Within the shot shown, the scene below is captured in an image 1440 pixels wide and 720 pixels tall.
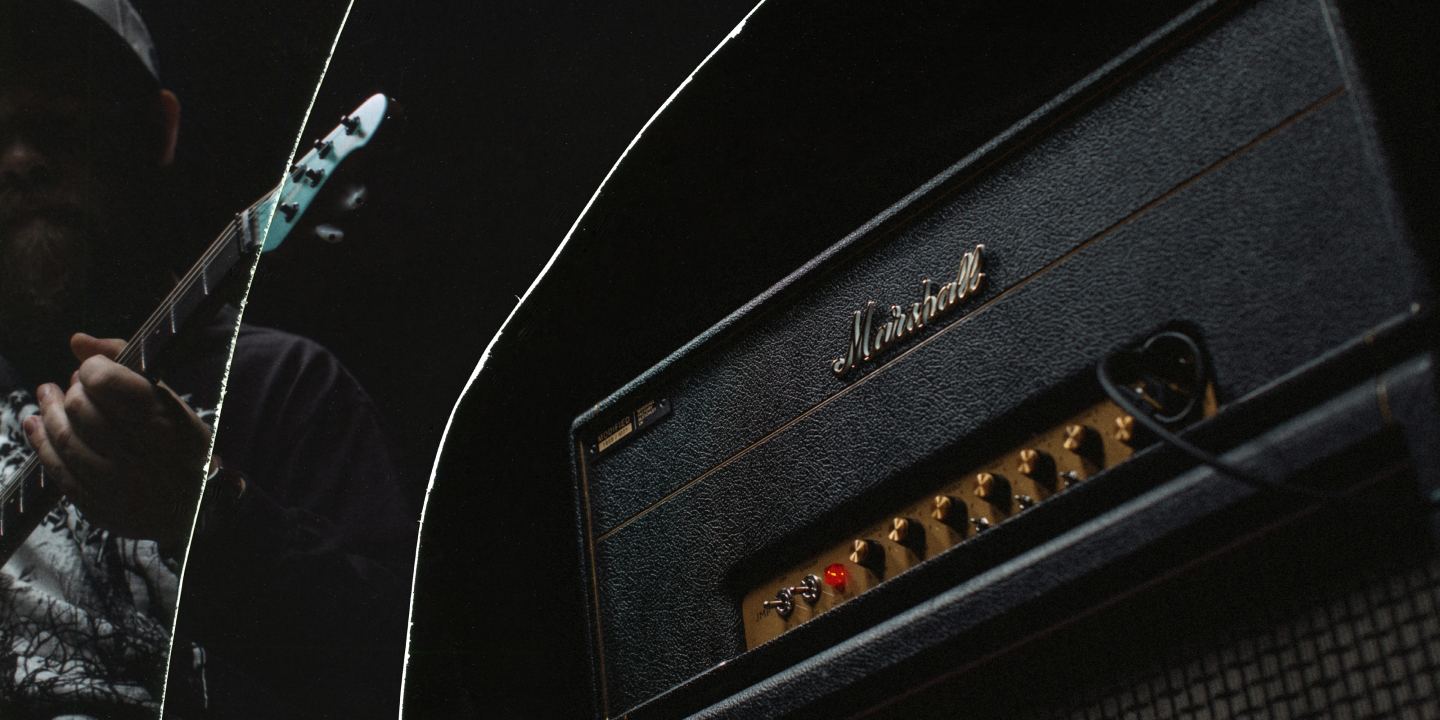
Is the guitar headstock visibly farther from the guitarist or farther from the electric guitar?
the electric guitar

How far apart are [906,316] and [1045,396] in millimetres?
118

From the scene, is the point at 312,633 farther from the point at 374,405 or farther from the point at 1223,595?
the point at 1223,595

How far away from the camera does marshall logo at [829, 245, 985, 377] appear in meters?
0.59

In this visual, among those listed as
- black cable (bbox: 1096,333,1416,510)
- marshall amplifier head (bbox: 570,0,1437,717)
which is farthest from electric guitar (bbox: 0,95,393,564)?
black cable (bbox: 1096,333,1416,510)

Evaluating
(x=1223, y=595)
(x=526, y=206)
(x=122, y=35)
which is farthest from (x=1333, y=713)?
(x=122, y=35)

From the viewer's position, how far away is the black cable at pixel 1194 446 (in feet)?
1.31

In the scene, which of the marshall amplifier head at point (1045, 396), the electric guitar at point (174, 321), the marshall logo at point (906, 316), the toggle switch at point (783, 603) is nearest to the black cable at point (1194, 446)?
the marshall amplifier head at point (1045, 396)

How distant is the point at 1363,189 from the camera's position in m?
0.42

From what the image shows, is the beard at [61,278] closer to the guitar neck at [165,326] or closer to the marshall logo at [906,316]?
the guitar neck at [165,326]

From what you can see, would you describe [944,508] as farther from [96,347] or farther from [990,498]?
[96,347]

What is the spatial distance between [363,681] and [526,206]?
0.38 m

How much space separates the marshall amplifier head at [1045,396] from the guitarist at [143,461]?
23 centimetres

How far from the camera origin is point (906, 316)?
2.04 feet

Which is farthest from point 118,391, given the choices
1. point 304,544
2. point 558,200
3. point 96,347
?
point 558,200
